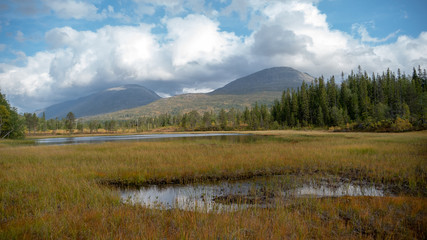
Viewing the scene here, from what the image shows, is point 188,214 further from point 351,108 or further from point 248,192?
point 351,108

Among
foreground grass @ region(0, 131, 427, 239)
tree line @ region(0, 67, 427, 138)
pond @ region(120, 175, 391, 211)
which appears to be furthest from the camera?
tree line @ region(0, 67, 427, 138)

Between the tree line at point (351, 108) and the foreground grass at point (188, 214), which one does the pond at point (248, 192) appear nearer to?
the foreground grass at point (188, 214)

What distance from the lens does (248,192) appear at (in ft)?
33.9

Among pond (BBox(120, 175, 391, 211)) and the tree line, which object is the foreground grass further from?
the tree line

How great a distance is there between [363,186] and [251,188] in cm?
604

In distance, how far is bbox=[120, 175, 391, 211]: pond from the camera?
9078 millimetres

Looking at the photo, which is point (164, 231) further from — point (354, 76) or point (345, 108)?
point (354, 76)

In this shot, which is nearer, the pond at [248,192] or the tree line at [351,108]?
the pond at [248,192]

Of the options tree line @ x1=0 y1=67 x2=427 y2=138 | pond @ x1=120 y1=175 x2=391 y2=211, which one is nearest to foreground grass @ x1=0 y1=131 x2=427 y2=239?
pond @ x1=120 y1=175 x2=391 y2=211

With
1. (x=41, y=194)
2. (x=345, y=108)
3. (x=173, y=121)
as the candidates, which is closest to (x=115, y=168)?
(x=41, y=194)

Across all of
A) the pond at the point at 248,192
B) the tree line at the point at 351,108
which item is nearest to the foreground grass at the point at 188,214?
the pond at the point at 248,192

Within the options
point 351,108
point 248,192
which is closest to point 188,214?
point 248,192

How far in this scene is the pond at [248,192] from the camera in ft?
29.8

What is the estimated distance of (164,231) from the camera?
567 centimetres
